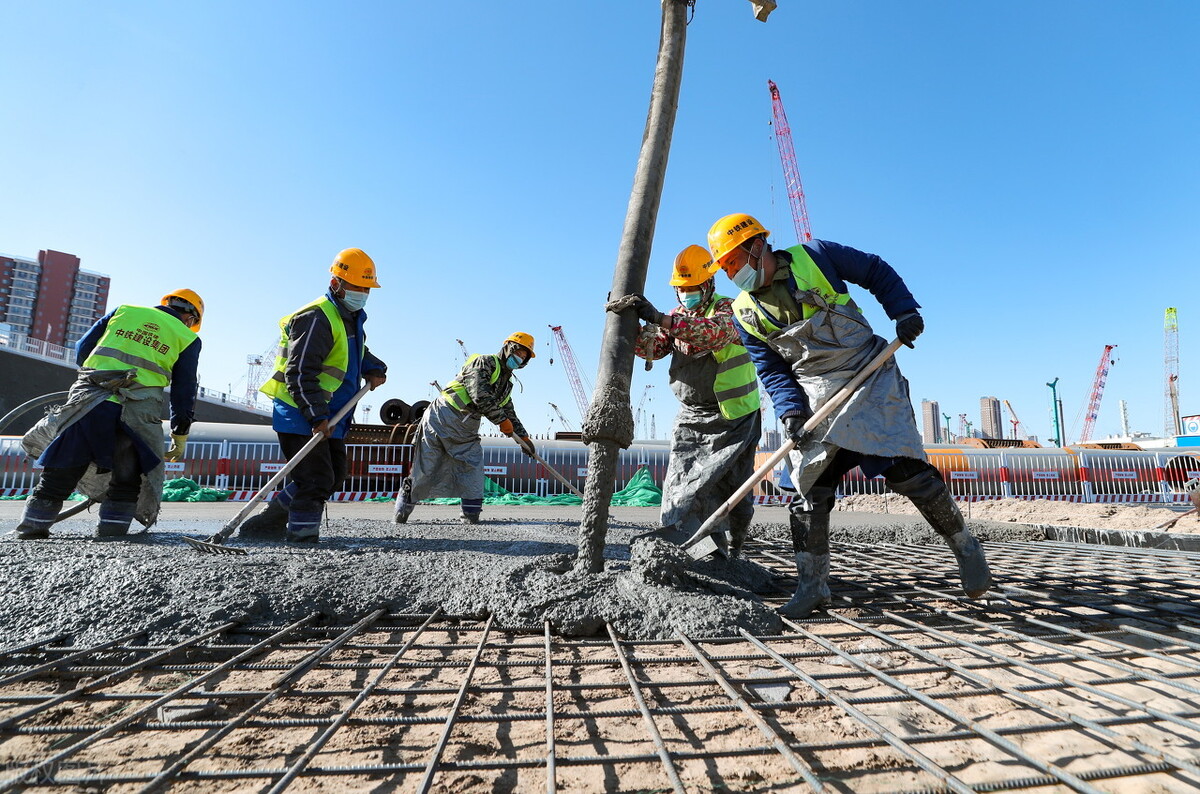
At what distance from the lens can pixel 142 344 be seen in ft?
12.8

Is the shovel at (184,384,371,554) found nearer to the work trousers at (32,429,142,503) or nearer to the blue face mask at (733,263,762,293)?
the work trousers at (32,429,142,503)

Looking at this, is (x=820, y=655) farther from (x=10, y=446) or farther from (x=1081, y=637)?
(x=10, y=446)

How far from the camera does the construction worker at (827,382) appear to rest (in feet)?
8.24

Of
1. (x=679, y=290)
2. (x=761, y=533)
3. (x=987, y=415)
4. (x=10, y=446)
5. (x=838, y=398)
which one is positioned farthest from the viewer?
(x=987, y=415)

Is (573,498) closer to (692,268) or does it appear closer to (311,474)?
(311,474)

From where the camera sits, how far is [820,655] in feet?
6.09

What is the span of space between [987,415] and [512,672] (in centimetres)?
12938

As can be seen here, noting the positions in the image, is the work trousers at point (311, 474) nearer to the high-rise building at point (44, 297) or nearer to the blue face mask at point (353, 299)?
the blue face mask at point (353, 299)

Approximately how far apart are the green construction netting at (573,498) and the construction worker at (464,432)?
13.5 ft

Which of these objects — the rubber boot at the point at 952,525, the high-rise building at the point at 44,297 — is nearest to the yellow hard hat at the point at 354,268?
the rubber boot at the point at 952,525

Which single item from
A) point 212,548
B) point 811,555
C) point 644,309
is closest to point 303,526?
point 212,548

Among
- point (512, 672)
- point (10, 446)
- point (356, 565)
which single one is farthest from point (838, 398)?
point (10, 446)

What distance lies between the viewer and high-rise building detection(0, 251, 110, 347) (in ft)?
203

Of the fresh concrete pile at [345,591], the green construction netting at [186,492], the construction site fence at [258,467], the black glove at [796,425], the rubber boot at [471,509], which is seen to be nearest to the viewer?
the fresh concrete pile at [345,591]
